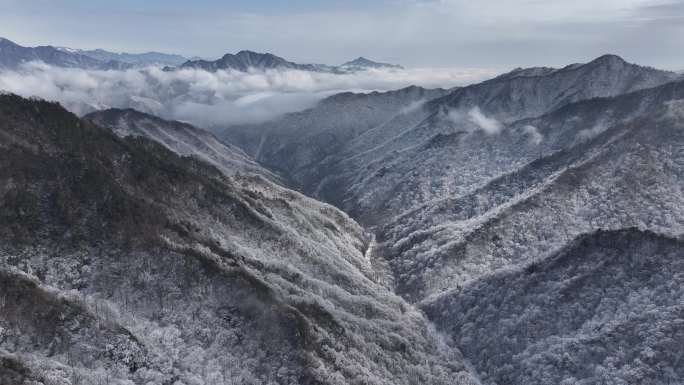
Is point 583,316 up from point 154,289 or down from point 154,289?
down

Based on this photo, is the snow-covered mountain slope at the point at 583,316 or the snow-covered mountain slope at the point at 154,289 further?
the snow-covered mountain slope at the point at 583,316

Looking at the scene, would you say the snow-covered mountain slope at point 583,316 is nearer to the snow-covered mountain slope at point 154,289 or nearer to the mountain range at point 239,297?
the mountain range at point 239,297

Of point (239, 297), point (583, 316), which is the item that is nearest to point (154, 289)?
point (239, 297)

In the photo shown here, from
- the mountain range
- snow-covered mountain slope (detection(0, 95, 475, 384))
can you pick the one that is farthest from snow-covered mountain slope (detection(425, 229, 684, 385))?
snow-covered mountain slope (detection(0, 95, 475, 384))

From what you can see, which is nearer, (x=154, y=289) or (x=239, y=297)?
(x=154, y=289)

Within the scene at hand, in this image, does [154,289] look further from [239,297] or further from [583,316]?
[583,316]

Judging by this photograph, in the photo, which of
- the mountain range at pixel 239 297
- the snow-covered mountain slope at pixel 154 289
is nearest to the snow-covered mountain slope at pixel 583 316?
the mountain range at pixel 239 297

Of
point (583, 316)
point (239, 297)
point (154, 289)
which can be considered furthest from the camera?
point (583, 316)
